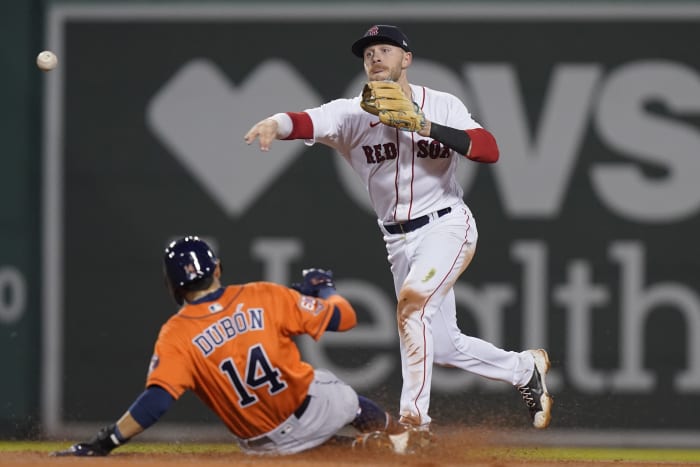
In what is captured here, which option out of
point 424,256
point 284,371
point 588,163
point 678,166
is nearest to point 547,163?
point 588,163

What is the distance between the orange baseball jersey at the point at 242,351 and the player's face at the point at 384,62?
1.14m

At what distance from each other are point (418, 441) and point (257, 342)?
87cm

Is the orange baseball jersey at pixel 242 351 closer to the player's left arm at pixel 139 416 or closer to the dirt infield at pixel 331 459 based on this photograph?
the player's left arm at pixel 139 416

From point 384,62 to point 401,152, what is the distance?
1.28 ft

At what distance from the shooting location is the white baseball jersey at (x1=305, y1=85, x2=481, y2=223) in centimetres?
523

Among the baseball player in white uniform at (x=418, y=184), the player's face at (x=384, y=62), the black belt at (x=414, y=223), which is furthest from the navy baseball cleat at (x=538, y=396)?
the player's face at (x=384, y=62)

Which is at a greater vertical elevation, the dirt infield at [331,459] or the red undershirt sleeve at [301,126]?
the red undershirt sleeve at [301,126]

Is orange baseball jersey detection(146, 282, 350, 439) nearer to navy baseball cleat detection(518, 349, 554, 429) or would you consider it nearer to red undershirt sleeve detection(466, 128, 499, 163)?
red undershirt sleeve detection(466, 128, 499, 163)

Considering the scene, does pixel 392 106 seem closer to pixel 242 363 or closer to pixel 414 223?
pixel 414 223

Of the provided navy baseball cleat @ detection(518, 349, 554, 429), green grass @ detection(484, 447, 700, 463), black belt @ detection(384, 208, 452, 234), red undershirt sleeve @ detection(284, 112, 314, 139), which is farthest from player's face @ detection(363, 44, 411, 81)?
green grass @ detection(484, 447, 700, 463)

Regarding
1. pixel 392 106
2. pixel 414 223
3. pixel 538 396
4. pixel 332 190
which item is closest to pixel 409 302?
pixel 414 223

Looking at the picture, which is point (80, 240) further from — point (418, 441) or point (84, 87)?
point (418, 441)

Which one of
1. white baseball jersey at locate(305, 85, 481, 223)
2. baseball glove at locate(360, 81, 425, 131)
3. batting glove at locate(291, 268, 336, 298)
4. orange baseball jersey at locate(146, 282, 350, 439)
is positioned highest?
baseball glove at locate(360, 81, 425, 131)

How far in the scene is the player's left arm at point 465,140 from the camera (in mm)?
4941
